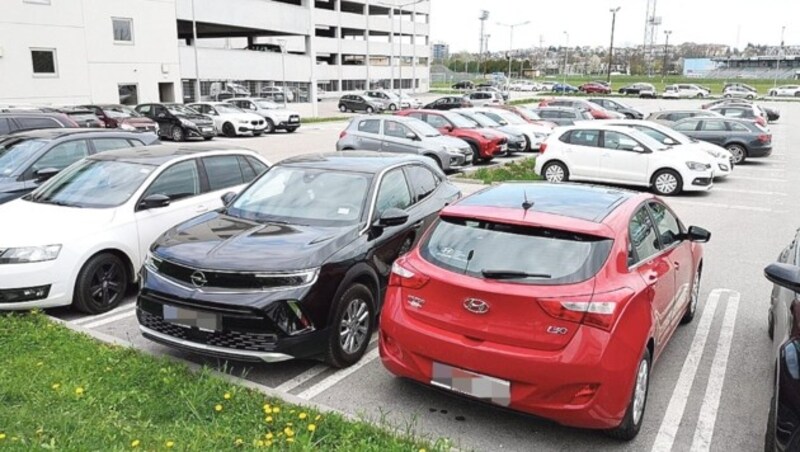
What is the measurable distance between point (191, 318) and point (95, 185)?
3192mm

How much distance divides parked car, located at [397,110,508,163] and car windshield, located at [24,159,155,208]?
499 inches

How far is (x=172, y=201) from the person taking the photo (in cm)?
736

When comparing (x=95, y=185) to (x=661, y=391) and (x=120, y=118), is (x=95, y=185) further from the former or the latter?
(x=120, y=118)

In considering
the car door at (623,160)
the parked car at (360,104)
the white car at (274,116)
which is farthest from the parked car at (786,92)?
the car door at (623,160)

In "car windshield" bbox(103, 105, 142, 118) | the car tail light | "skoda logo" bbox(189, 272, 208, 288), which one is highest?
"car windshield" bbox(103, 105, 142, 118)

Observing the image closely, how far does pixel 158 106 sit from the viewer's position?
88.3 ft

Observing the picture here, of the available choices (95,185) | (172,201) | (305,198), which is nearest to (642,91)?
(172,201)

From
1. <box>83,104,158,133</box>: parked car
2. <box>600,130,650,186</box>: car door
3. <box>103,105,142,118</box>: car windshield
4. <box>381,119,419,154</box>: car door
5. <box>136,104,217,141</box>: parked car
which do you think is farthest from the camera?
<box>136,104,217,141</box>: parked car

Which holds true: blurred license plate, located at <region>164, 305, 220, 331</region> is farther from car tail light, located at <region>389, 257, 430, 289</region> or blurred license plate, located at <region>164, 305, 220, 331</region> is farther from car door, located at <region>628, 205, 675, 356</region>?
car door, located at <region>628, 205, 675, 356</region>

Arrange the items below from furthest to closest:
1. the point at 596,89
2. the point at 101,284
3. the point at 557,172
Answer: the point at 596,89 < the point at 557,172 < the point at 101,284

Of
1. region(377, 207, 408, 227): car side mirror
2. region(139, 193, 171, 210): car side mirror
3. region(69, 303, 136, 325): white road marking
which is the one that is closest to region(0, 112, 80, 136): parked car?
region(139, 193, 171, 210): car side mirror

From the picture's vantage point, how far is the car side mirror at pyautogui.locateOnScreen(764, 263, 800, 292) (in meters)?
3.55

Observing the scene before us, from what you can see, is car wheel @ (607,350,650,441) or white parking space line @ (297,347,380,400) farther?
white parking space line @ (297,347,380,400)

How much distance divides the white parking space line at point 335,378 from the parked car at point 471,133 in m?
13.9
